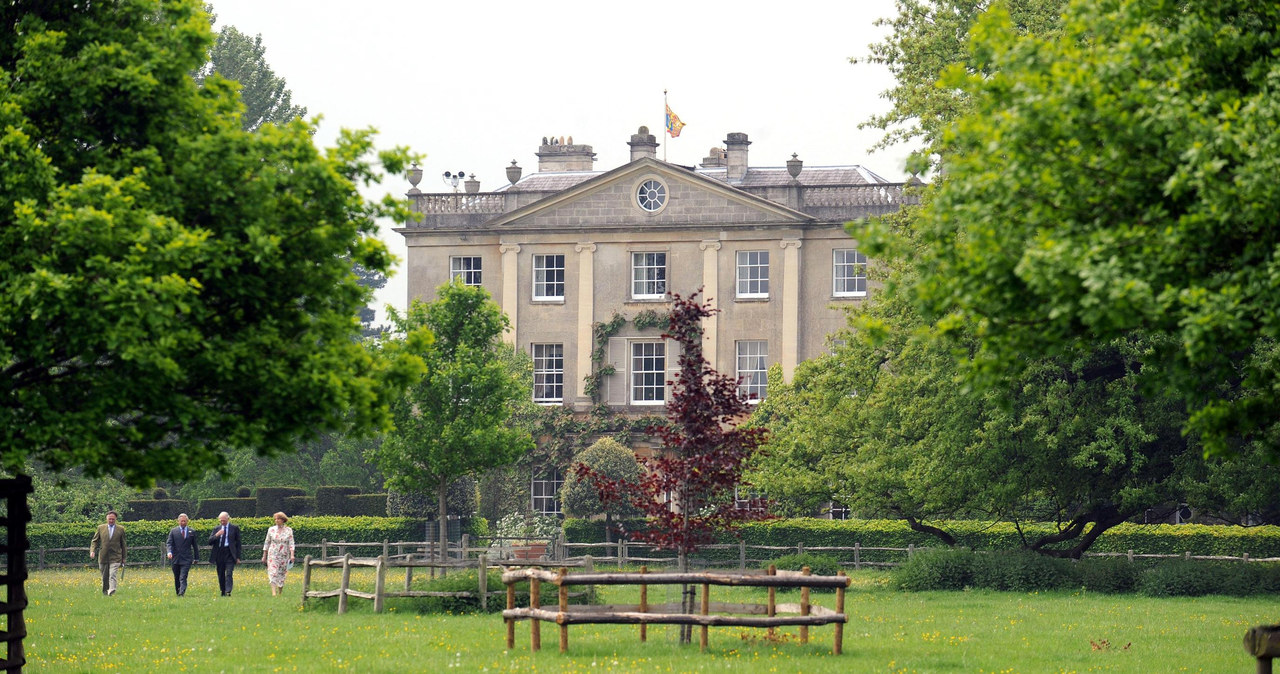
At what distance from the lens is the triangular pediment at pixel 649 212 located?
53969 millimetres

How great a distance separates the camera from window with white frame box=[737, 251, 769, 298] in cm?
5416

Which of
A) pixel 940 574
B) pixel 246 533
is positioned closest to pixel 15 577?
pixel 940 574

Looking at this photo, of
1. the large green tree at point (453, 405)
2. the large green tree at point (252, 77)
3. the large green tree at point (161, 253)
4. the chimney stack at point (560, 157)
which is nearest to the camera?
the large green tree at point (161, 253)

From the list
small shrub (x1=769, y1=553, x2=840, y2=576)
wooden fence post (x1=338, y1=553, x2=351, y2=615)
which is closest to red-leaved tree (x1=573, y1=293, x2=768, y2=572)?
wooden fence post (x1=338, y1=553, x2=351, y2=615)

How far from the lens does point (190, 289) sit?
1224cm

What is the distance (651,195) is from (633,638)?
3571 cm

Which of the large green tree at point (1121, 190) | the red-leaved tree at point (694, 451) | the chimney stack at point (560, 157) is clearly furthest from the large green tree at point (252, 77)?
the large green tree at point (1121, 190)

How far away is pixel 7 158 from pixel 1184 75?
8.92 m

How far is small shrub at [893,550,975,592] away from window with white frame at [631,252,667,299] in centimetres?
2310

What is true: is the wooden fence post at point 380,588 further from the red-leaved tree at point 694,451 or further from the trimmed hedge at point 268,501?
the trimmed hedge at point 268,501

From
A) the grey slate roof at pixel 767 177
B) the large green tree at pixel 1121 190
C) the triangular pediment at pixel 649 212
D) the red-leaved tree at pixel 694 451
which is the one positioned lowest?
the red-leaved tree at pixel 694 451

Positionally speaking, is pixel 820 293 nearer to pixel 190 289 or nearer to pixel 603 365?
pixel 603 365

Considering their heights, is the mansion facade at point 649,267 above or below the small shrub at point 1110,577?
above

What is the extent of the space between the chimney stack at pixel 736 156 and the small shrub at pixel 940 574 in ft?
89.0
